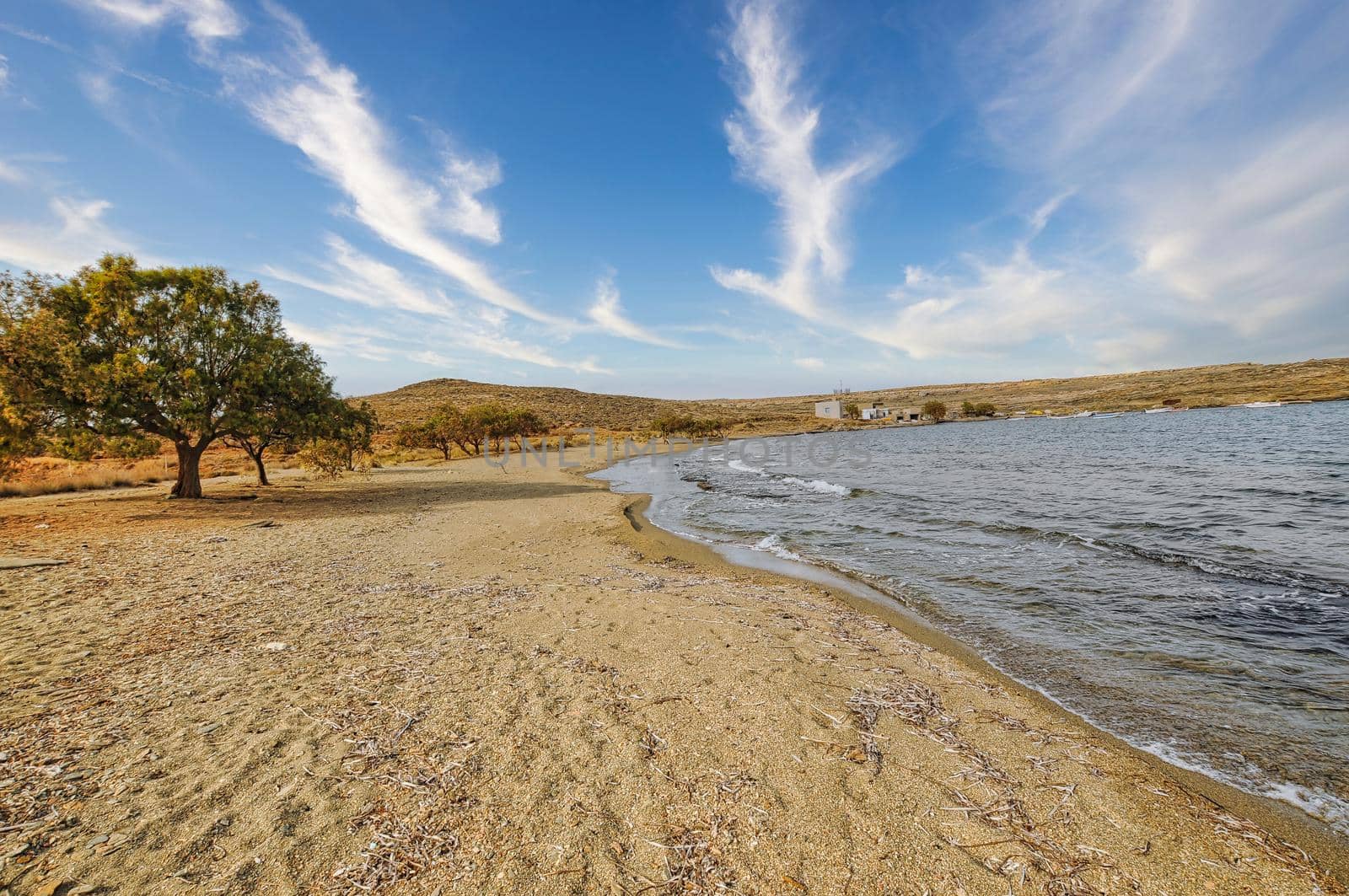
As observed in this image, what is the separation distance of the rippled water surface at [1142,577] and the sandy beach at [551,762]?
1111 mm

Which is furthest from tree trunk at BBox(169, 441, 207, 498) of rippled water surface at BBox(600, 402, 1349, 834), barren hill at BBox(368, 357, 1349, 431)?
barren hill at BBox(368, 357, 1349, 431)

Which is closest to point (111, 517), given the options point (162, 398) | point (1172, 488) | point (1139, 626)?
point (162, 398)

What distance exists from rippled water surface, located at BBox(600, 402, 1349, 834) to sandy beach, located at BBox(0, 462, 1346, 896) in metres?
1.11

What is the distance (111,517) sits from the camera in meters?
15.0

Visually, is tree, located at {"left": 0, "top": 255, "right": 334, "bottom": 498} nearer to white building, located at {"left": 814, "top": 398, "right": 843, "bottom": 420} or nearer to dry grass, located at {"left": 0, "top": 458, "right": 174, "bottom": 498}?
dry grass, located at {"left": 0, "top": 458, "right": 174, "bottom": 498}

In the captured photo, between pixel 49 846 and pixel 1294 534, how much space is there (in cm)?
2272

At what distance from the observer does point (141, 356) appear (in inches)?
634

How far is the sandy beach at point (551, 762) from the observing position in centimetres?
326

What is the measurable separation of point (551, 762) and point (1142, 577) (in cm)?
1260

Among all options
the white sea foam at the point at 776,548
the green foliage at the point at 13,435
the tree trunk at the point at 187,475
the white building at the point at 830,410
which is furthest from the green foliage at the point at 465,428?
the white building at the point at 830,410

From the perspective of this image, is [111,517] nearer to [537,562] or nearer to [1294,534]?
[537,562]

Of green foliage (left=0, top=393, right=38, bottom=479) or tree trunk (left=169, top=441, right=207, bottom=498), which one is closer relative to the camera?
green foliage (left=0, top=393, right=38, bottom=479)

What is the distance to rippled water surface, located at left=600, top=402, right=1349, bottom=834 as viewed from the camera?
5605 mm

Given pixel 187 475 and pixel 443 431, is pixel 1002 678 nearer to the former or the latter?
pixel 187 475
